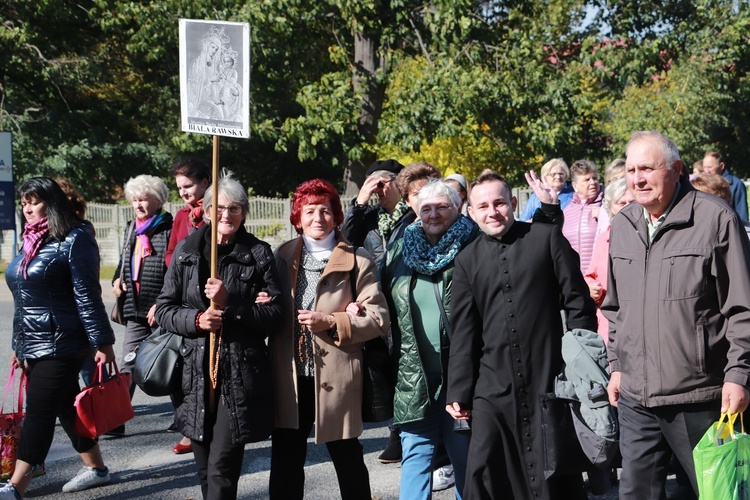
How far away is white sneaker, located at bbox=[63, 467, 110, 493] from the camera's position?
5.48m

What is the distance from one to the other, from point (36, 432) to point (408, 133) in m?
11.7

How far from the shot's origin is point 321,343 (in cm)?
440

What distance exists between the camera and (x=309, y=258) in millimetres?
4527

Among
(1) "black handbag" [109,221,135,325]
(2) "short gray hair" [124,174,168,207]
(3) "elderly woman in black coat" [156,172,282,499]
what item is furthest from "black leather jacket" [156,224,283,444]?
(1) "black handbag" [109,221,135,325]

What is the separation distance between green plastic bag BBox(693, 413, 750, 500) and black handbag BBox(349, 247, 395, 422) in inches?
60.4

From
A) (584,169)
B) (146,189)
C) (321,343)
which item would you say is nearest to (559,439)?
(321,343)

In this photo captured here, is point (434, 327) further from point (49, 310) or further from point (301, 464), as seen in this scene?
point (49, 310)

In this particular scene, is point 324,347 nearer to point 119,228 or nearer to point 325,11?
point 325,11

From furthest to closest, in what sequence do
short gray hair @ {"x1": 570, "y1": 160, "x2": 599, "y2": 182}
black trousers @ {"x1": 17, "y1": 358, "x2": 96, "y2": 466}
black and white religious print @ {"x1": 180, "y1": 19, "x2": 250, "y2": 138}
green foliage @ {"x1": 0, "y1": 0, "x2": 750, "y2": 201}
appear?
1. green foliage @ {"x1": 0, "y1": 0, "x2": 750, "y2": 201}
2. short gray hair @ {"x1": 570, "y1": 160, "x2": 599, "y2": 182}
3. black trousers @ {"x1": 17, "y1": 358, "x2": 96, "y2": 466}
4. black and white religious print @ {"x1": 180, "y1": 19, "x2": 250, "y2": 138}

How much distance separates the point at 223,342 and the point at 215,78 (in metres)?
1.31

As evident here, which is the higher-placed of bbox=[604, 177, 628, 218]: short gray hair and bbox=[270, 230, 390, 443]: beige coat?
bbox=[604, 177, 628, 218]: short gray hair

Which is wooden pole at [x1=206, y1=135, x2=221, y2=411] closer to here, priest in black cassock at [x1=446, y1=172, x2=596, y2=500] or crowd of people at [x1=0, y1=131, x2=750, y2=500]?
crowd of people at [x1=0, y1=131, x2=750, y2=500]

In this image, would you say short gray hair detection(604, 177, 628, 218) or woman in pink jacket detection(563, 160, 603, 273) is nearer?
short gray hair detection(604, 177, 628, 218)

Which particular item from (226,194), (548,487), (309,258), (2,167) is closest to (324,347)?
(309,258)
